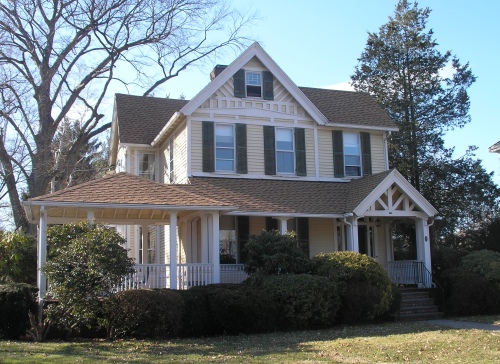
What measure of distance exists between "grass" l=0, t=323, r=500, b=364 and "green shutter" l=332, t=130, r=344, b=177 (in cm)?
888

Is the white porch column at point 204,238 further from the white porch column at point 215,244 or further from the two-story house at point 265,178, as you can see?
the white porch column at point 215,244

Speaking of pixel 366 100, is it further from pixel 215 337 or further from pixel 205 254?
pixel 215 337

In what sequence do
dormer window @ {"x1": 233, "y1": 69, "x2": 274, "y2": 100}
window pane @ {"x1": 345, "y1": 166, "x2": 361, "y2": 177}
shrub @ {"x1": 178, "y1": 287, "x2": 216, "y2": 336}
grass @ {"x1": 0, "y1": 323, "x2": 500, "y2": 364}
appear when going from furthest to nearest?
window pane @ {"x1": 345, "y1": 166, "x2": 361, "y2": 177}
dormer window @ {"x1": 233, "y1": 69, "x2": 274, "y2": 100}
shrub @ {"x1": 178, "y1": 287, "x2": 216, "y2": 336}
grass @ {"x1": 0, "y1": 323, "x2": 500, "y2": 364}

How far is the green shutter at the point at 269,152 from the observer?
22000mm

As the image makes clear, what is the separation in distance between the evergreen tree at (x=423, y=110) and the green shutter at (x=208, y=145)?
1501 cm

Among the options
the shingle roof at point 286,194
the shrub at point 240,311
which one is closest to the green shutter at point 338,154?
the shingle roof at point 286,194

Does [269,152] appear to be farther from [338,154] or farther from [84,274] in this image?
[84,274]

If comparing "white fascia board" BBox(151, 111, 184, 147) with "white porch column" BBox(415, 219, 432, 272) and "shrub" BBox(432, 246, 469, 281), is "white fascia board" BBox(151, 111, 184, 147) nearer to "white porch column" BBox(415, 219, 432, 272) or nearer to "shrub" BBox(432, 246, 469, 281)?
"white porch column" BBox(415, 219, 432, 272)

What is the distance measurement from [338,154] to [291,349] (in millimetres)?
12200

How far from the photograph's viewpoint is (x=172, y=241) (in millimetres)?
17297

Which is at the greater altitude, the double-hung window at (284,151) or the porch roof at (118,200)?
the double-hung window at (284,151)

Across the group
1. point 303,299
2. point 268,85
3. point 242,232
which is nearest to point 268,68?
point 268,85

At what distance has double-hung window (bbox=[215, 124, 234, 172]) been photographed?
848 inches

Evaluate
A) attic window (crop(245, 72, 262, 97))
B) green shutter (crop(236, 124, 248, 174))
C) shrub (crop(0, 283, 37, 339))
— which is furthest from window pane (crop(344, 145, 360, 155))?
shrub (crop(0, 283, 37, 339))
